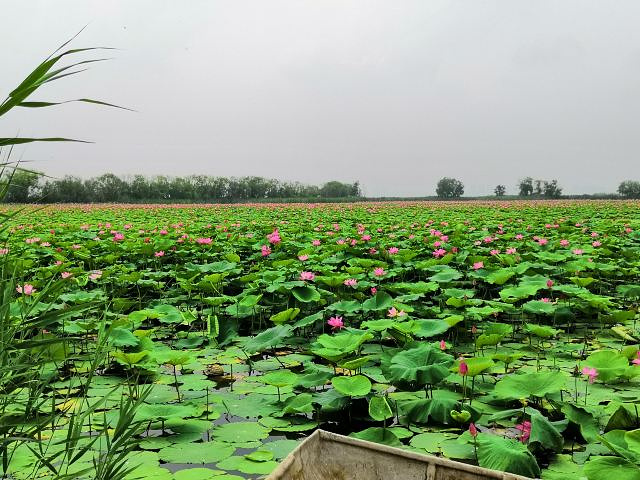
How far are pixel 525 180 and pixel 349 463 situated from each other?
68956mm

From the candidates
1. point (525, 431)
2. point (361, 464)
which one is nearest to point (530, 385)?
point (525, 431)

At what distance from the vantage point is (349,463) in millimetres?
1413

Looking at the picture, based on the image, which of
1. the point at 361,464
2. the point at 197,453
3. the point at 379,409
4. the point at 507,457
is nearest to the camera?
the point at 361,464

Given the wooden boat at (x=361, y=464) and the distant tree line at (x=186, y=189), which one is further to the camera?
the distant tree line at (x=186, y=189)

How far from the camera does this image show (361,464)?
140 centimetres

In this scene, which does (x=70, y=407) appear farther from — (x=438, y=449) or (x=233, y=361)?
(x=438, y=449)

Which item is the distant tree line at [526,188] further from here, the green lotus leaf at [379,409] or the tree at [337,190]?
the green lotus leaf at [379,409]

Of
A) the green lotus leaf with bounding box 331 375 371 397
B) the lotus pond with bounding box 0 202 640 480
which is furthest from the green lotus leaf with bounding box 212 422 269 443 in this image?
the green lotus leaf with bounding box 331 375 371 397

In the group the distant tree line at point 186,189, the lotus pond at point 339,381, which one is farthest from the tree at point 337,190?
the lotus pond at point 339,381

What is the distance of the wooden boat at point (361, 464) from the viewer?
1263mm

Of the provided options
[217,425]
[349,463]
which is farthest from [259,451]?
[349,463]

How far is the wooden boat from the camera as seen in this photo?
126 centimetres

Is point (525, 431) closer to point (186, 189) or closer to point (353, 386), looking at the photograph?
point (353, 386)

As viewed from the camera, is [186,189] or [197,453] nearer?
[197,453]
